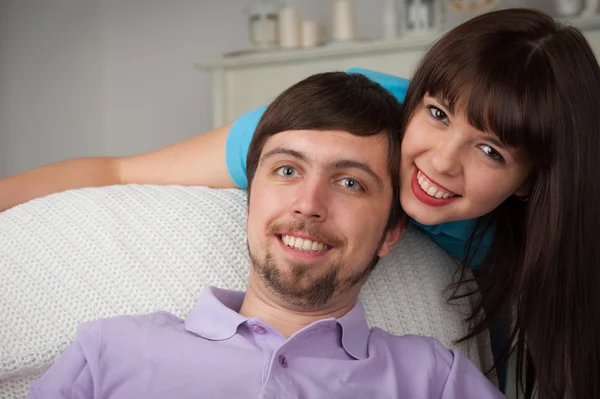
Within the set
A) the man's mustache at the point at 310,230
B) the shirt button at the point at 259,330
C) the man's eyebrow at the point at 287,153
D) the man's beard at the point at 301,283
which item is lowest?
the shirt button at the point at 259,330

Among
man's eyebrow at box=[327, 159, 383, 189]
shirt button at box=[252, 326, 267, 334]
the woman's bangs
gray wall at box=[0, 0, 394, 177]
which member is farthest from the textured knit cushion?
gray wall at box=[0, 0, 394, 177]

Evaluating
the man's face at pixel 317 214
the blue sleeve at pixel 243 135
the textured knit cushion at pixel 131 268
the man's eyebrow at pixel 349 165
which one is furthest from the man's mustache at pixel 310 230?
the blue sleeve at pixel 243 135

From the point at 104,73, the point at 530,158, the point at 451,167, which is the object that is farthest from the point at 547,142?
the point at 104,73

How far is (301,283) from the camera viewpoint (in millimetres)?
1220

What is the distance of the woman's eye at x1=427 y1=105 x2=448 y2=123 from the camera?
1314mm

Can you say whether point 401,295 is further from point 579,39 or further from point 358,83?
point 579,39

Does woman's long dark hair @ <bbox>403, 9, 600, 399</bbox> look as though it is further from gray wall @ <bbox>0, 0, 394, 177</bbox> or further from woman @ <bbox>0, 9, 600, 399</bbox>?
gray wall @ <bbox>0, 0, 394, 177</bbox>

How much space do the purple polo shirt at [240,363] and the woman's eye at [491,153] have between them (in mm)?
340

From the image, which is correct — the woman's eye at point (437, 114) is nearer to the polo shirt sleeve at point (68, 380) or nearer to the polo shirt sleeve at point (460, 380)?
the polo shirt sleeve at point (460, 380)

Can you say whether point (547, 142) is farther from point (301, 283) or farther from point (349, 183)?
point (301, 283)

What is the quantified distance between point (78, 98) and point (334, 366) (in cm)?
320

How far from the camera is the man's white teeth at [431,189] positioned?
4.24 feet

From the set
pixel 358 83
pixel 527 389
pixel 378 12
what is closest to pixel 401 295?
pixel 527 389

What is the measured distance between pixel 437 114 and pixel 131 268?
60 cm
